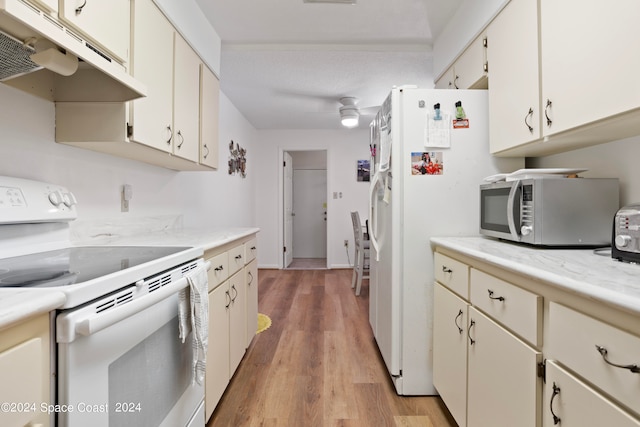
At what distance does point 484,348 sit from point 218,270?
121 cm

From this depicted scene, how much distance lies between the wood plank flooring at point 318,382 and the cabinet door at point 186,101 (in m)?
1.42

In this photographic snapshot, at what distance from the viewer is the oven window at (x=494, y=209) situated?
1.47 metres

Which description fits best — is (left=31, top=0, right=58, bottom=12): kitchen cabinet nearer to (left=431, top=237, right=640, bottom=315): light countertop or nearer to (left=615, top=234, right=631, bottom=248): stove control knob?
(left=431, top=237, right=640, bottom=315): light countertop

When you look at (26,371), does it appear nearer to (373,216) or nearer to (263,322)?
(373,216)

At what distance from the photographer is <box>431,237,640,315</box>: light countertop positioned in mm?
651

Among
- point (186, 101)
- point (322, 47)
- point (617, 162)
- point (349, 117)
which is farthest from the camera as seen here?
point (349, 117)

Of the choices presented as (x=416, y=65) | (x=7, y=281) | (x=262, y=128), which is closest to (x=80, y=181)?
(x=7, y=281)

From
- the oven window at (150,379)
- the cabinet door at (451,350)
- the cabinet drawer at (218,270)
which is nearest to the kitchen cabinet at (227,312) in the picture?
the cabinet drawer at (218,270)

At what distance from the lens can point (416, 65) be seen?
9.29 feet

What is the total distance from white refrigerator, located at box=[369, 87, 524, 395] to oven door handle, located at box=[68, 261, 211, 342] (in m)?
1.27

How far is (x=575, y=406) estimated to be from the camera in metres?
0.76

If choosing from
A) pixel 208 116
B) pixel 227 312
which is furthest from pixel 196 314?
pixel 208 116

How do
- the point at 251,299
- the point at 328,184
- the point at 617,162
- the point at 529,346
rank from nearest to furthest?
1. the point at 529,346
2. the point at 617,162
3. the point at 251,299
4. the point at 328,184

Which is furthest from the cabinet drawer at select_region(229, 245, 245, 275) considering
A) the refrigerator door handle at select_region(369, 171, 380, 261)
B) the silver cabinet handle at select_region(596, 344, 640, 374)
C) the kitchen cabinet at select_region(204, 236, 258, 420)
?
the silver cabinet handle at select_region(596, 344, 640, 374)
